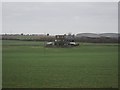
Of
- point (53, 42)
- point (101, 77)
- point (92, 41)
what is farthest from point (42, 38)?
point (101, 77)

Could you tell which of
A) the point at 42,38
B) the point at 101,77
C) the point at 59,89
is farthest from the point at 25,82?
the point at 42,38

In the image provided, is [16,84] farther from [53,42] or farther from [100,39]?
[100,39]

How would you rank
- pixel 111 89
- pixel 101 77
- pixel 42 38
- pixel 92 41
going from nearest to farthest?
pixel 111 89
pixel 101 77
pixel 42 38
pixel 92 41

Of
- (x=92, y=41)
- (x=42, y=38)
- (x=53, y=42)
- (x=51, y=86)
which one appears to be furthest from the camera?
(x=92, y=41)

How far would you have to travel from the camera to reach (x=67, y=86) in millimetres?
10172

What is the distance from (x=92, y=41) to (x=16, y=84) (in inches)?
1835

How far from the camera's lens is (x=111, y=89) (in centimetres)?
953

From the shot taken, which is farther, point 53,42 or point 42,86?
point 53,42

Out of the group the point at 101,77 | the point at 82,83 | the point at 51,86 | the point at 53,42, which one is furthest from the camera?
the point at 53,42

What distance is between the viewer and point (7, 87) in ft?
32.2

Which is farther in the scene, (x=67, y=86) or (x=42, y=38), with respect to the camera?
(x=42, y=38)

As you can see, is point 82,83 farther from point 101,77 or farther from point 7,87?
point 7,87

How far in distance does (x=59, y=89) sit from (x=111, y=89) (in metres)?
1.76

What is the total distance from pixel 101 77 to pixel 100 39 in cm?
4216
